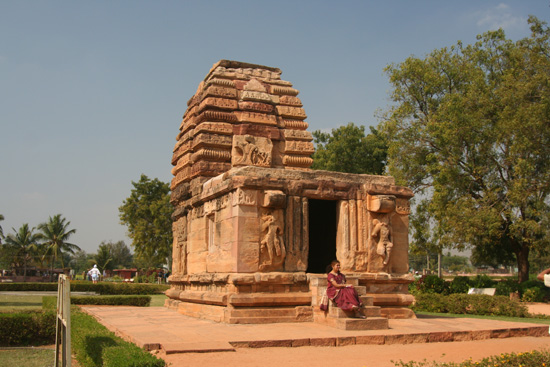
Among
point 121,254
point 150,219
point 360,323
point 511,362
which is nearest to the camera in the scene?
point 511,362

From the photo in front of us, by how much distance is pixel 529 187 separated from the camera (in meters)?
24.0

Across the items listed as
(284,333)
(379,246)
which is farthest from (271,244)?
(379,246)

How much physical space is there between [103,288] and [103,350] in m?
24.1

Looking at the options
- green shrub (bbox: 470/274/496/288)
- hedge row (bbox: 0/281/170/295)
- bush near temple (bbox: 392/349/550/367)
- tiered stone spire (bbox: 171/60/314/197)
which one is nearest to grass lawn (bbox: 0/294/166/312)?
hedge row (bbox: 0/281/170/295)

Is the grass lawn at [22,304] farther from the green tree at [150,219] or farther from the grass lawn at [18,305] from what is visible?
the green tree at [150,219]

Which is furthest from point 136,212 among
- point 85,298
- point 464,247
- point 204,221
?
point 204,221

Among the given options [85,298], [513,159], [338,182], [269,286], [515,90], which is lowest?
[85,298]

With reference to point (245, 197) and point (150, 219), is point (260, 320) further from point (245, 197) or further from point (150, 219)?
point (150, 219)

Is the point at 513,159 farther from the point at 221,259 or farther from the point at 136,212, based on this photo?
the point at 136,212

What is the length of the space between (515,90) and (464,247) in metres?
7.50

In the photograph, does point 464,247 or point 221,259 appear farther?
point 464,247

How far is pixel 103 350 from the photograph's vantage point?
23.4 ft

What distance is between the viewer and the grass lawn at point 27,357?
9.83m

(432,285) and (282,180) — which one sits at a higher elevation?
(282,180)
